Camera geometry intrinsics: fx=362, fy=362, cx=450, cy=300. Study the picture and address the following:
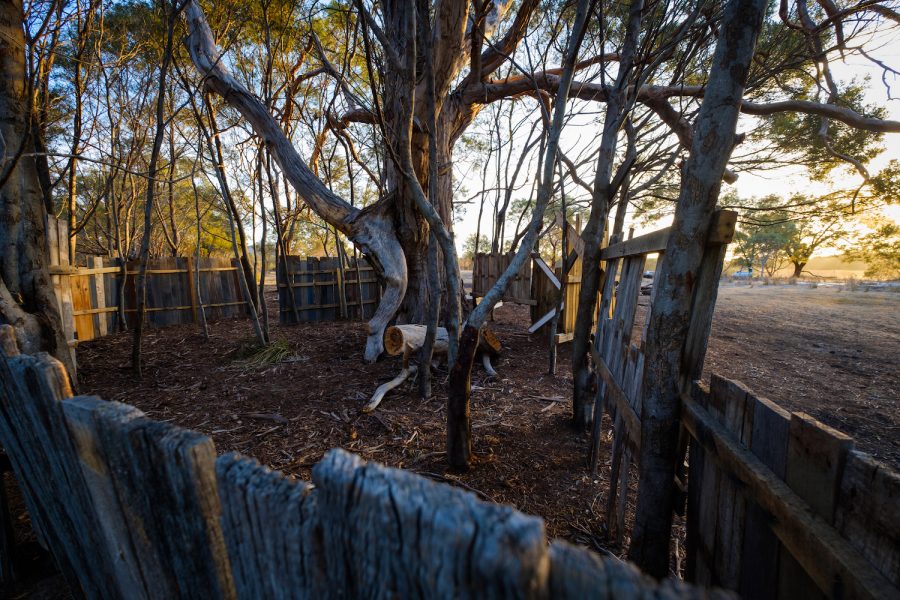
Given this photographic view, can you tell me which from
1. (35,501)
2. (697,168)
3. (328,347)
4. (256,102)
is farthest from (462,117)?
(35,501)

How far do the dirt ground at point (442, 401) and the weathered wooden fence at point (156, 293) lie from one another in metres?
0.75

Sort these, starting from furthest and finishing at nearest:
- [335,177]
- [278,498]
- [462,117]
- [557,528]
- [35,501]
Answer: [335,177], [462,117], [557,528], [35,501], [278,498]

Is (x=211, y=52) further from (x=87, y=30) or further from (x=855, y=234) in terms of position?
(x=855, y=234)

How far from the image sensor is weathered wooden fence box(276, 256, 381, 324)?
10547 mm

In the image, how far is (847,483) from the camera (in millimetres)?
834

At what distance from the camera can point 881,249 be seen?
22875 millimetres

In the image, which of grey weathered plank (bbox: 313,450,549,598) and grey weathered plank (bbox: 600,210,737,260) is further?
grey weathered plank (bbox: 600,210,737,260)

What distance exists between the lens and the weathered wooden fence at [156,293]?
773 centimetres

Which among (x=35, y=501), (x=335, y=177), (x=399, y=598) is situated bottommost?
(x=35, y=501)

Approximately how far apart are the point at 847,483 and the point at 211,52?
8111 millimetres

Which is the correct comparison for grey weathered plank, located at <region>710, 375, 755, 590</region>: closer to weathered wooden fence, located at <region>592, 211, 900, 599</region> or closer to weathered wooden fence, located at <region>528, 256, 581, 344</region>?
weathered wooden fence, located at <region>592, 211, 900, 599</region>

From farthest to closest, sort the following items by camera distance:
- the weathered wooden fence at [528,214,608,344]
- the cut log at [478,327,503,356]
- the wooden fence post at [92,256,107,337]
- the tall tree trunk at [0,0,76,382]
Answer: the wooden fence post at [92,256,107,337]
the weathered wooden fence at [528,214,608,344]
the cut log at [478,327,503,356]
the tall tree trunk at [0,0,76,382]

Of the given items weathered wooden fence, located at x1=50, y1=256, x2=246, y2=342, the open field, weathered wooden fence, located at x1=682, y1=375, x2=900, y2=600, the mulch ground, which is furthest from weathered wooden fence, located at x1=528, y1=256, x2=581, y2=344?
weathered wooden fence, located at x1=50, y1=256, x2=246, y2=342

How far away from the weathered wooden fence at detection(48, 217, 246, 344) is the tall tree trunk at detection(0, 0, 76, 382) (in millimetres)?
2524
